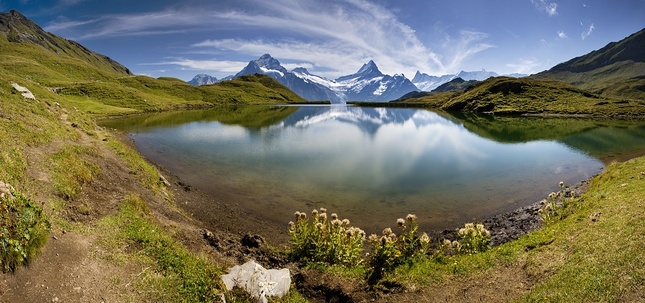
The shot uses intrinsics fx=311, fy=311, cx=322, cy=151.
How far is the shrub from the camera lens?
29.7 ft

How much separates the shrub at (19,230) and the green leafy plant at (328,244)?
409 inches

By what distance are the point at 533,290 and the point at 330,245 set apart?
8.59 meters

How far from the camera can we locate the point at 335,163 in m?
45.6

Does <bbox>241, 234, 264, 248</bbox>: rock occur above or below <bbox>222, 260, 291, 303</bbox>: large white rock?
below

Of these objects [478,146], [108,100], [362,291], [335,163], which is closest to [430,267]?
[362,291]

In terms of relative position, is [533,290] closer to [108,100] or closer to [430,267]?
[430,267]

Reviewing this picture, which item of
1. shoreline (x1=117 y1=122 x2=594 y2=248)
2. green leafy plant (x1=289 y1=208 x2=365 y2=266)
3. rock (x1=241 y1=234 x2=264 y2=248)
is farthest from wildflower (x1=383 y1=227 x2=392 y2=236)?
shoreline (x1=117 y1=122 x2=594 y2=248)

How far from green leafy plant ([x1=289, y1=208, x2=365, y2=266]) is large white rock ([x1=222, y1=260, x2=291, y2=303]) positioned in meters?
3.27

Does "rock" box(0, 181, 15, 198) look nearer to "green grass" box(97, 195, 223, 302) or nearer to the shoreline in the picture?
"green grass" box(97, 195, 223, 302)

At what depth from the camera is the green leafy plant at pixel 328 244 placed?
15.7 metres

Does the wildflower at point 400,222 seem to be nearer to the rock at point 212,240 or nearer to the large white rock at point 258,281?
the large white rock at point 258,281

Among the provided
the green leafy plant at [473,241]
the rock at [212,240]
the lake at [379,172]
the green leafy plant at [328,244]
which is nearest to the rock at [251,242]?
the rock at [212,240]

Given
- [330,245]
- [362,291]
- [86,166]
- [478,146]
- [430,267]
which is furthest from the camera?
[478,146]

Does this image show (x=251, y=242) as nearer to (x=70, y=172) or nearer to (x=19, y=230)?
(x=19, y=230)
